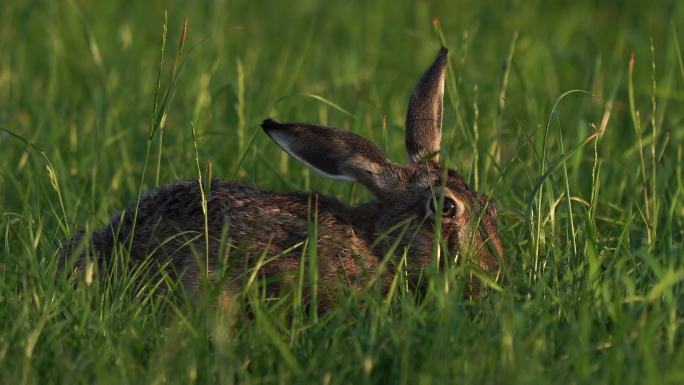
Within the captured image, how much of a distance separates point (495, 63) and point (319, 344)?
16.1 feet

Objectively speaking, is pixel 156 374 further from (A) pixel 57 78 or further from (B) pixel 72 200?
(A) pixel 57 78

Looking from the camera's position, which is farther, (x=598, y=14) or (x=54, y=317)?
(x=598, y=14)

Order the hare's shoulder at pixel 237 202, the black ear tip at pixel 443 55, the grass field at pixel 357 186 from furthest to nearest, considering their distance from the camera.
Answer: the black ear tip at pixel 443 55 → the hare's shoulder at pixel 237 202 → the grass field at pixel 357 186

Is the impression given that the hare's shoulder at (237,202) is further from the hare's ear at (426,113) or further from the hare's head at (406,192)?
the hare's ear at (426,113)

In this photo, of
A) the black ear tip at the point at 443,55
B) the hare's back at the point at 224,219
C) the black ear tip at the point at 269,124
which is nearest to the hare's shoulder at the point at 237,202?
the hare's back at the point at 224,219

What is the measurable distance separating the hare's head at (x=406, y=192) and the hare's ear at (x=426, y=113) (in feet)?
0.24

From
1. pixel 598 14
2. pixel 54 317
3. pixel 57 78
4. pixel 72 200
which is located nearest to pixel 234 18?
pixel 57 78

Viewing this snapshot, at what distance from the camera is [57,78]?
816cm

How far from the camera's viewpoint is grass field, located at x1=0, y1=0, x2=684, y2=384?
12.3ft

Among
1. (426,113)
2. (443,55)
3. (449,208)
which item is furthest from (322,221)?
(443,55)

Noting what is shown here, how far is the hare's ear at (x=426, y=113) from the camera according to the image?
5.55 metres

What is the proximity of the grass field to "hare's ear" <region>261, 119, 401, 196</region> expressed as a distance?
0.68 ft

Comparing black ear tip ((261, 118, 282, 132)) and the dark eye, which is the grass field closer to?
black ear tip ((261, 118, 282, 132))

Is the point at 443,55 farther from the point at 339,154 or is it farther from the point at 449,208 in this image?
the point at 449,208
